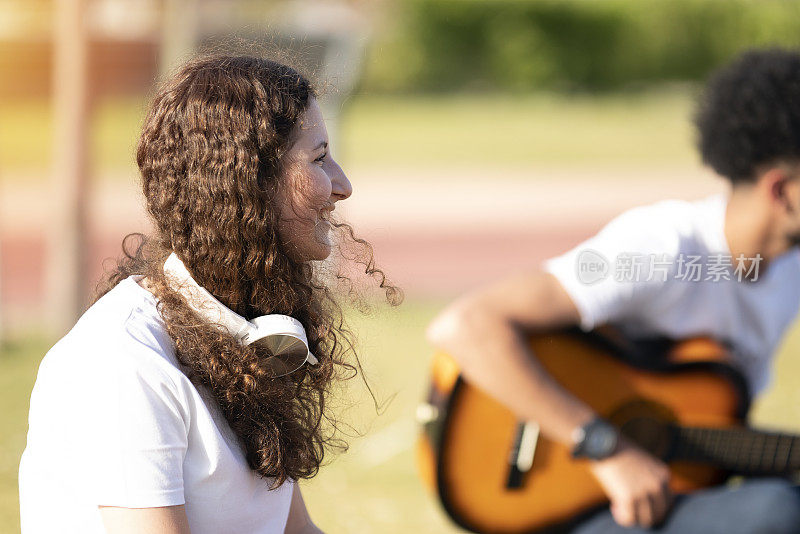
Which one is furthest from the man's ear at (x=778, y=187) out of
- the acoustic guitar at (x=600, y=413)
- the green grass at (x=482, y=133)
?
the green grass at (x=482, y=133)

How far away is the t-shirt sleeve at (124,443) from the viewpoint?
129cm

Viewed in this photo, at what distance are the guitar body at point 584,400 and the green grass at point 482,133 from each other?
1021 centimetres

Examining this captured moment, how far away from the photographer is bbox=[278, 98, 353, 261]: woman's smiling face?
1.44 meters

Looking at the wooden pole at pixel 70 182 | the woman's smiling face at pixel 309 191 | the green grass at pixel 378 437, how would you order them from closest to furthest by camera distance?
the woman's smiling face at pixel 309 191 < the green grass at pixel 378 437 < the wooden pole at pixel 70 182

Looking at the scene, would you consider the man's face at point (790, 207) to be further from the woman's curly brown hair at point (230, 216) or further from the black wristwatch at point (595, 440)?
the woman's curly brown hair at point (230, 216)

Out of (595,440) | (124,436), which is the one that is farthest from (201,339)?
(595,440)

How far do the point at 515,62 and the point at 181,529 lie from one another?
62.0 feet

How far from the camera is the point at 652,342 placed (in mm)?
2461

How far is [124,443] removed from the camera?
50.8 inches

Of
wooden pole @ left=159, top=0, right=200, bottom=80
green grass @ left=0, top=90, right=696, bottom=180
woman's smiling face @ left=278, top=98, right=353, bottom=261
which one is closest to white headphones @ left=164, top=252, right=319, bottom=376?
woman's smiling face @ left=278, top=98, right=353, bottom=261

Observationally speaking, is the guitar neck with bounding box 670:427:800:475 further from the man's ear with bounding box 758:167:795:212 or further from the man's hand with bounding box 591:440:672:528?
the man's ear with bounding box 758:167:795:212

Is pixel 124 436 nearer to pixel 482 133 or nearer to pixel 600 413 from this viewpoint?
pixel 600 413

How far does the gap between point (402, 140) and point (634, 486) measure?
15923 millimetres

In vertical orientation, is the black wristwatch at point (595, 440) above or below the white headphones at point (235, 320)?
below
